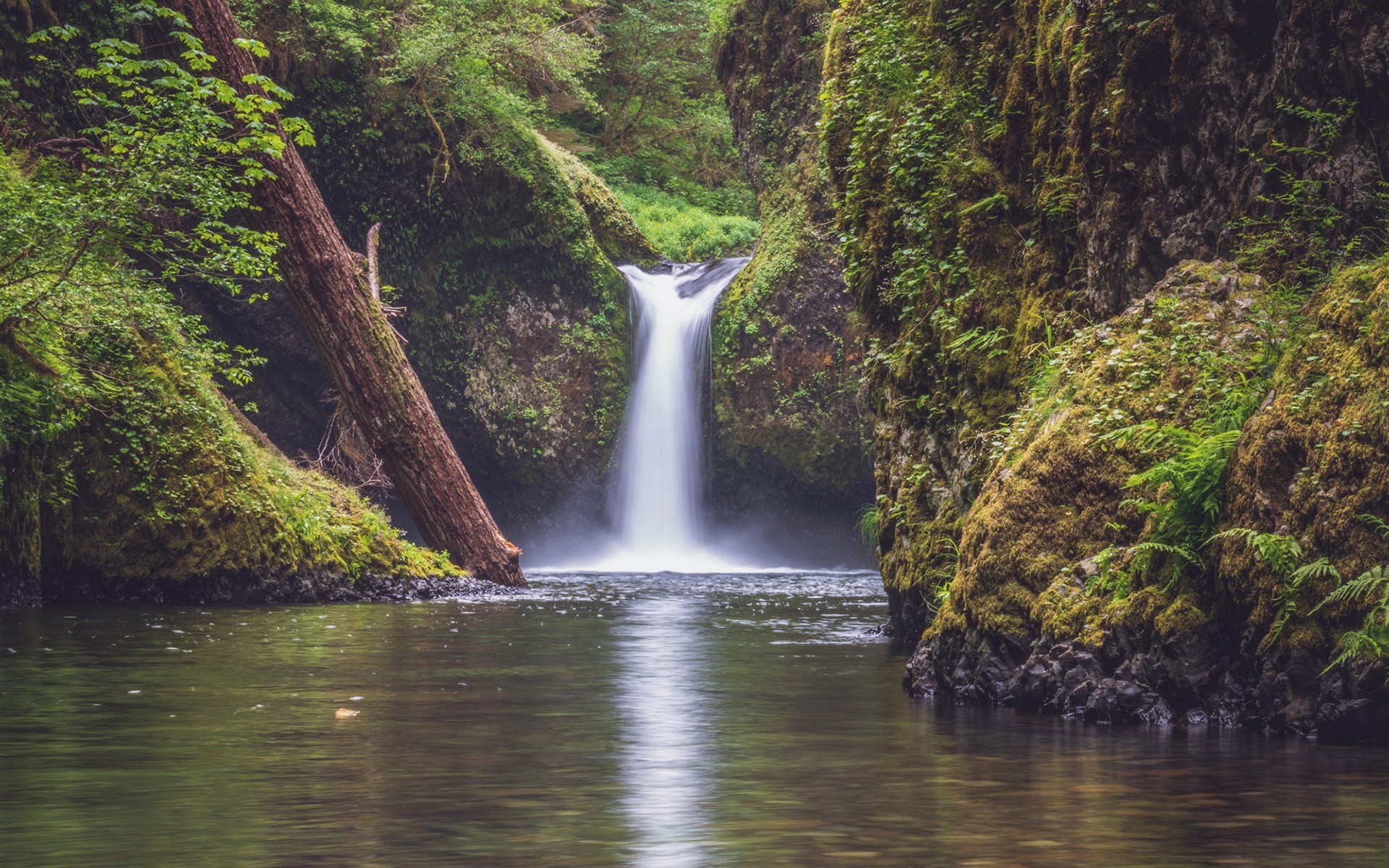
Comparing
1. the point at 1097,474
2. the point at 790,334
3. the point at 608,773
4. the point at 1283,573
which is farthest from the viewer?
the point at 790,334

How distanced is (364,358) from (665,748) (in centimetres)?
1080

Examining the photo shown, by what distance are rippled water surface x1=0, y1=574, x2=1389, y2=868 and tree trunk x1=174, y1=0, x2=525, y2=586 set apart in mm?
7083

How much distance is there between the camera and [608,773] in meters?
4.71

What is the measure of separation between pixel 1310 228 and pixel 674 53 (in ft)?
107

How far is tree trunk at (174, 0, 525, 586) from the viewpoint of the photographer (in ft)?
47.8

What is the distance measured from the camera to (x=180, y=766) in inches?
184

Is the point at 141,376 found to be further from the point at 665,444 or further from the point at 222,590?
the point at 665,444

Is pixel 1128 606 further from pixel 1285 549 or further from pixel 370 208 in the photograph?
pixel 370 208

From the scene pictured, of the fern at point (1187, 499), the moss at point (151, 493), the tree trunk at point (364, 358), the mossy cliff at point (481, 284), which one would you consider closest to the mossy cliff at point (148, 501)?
the moss at point (151, 493)

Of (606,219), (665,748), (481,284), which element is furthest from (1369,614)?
(606,219)

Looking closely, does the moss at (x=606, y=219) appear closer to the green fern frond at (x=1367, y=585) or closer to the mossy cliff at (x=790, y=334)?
the mossy cliff at (x=790, y=334)

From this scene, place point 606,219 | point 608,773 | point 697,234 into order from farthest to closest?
point 697,234 → point 606,219 → point 608,773

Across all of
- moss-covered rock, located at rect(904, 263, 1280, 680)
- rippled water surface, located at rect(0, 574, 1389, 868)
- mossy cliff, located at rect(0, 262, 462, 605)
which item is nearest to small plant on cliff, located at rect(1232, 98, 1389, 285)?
moss-covered rock, located at rect(904, 263, 1280, 680)

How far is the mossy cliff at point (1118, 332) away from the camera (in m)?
5.50
